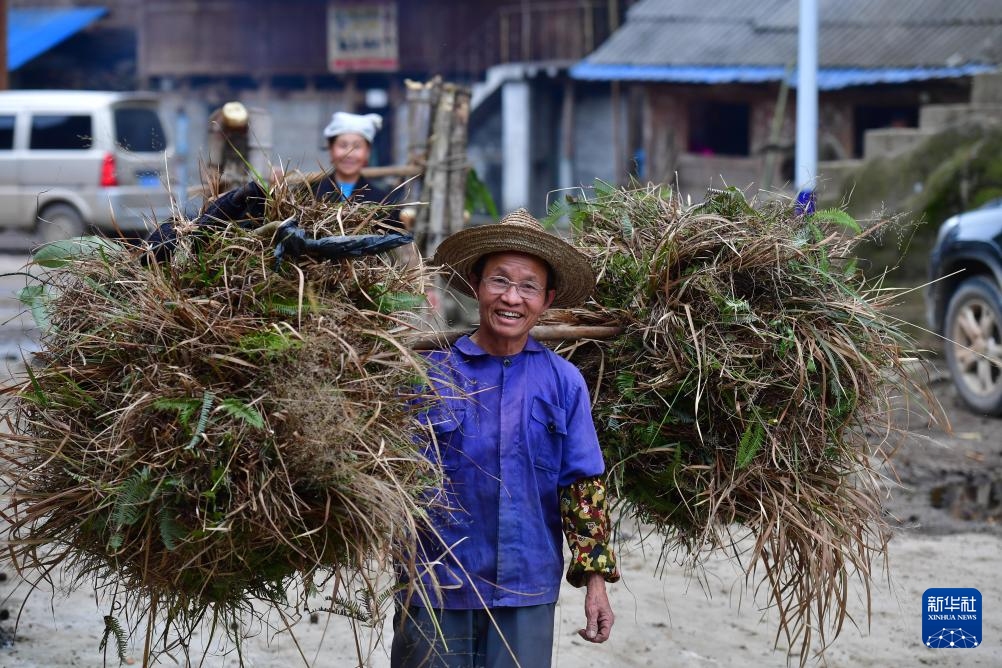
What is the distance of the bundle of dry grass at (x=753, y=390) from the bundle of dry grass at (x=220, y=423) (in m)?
0.73

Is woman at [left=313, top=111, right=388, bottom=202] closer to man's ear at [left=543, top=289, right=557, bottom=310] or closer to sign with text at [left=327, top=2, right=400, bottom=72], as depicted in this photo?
man's ear at [left=543, top=289, right=557, bottom=310]

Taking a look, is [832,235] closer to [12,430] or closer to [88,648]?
[12,430]

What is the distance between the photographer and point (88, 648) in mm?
3814

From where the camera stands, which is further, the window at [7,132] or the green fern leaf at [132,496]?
the window at [7,132]

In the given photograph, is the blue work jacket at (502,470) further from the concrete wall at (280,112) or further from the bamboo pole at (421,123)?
the concrete wall at (280,112)

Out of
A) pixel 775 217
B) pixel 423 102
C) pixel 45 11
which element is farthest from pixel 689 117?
pixel 775 217

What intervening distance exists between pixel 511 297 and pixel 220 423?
851 millimetres

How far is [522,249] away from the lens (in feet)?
8.82

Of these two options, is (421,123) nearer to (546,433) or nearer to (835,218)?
(835,218)

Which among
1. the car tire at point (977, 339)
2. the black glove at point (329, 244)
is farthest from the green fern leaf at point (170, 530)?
the car tire at point (977, 339)

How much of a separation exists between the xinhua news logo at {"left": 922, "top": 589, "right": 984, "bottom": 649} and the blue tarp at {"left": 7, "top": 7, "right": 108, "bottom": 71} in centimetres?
2155

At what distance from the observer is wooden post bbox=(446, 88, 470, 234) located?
6820mm

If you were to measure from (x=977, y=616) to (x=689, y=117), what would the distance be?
14844 millimetres

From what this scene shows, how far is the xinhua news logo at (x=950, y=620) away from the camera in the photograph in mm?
4027
